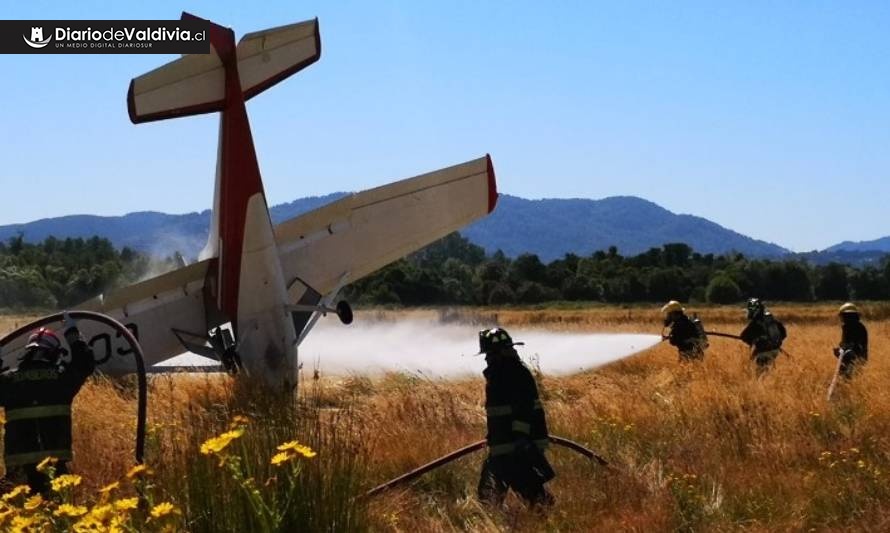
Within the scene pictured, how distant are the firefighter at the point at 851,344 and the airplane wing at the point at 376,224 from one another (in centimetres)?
581

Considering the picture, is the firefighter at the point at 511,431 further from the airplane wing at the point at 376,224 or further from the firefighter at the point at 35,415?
the airplane wing at the point at 376,224

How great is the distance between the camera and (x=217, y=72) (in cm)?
1332

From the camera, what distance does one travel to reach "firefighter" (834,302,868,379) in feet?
39.6

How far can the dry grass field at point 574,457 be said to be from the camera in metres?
5.23

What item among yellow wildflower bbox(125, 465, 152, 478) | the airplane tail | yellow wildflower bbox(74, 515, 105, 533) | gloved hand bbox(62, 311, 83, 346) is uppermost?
the airplane tail

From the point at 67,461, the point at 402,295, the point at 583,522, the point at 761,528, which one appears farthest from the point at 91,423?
the point at 402,295

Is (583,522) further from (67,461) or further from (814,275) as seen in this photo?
(814,275)

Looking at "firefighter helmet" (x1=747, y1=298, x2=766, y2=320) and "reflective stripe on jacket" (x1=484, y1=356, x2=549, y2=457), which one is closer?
"reflective stripe on jacket" (x1=484, y1=356, x2=549, y2=457)

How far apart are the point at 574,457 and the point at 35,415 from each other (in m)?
4.12

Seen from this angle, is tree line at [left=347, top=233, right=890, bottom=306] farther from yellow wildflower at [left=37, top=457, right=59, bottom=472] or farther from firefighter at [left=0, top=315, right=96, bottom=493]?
yellow wildflower at [left=37, top=457, right=59, bottom=472]

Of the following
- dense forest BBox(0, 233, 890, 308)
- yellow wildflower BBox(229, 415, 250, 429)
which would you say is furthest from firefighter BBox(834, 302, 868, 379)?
dense forest BBox(0, 233, 890, 308)

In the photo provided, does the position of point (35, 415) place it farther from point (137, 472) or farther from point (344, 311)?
point (344, 311)

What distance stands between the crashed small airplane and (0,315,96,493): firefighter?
4.90 meters

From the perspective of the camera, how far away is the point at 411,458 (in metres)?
8.00
